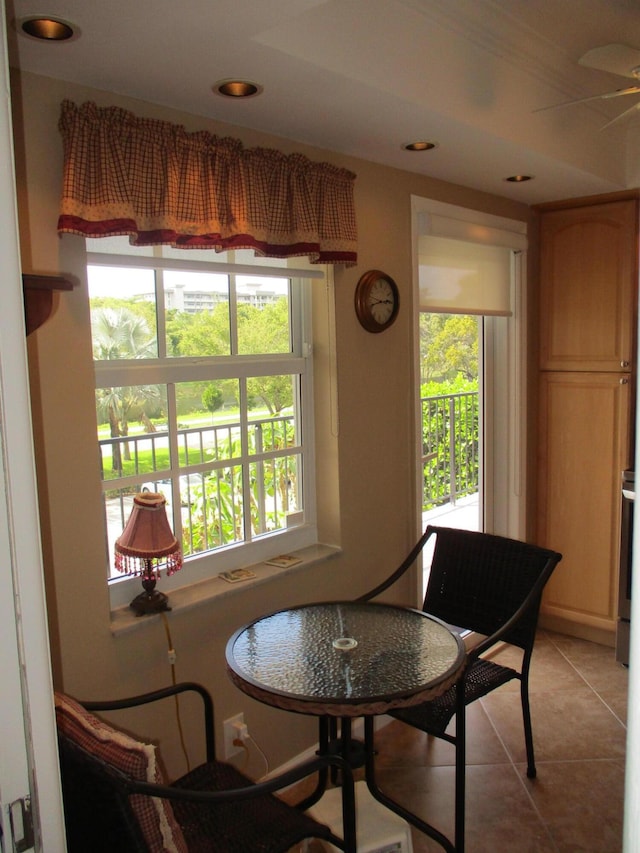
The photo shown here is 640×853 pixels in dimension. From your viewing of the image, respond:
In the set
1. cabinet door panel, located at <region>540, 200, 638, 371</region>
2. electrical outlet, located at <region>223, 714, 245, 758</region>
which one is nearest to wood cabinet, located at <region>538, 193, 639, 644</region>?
cabinet door panel, located at <region>540, 200, 638, 371</region>

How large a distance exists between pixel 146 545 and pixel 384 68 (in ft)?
4.89

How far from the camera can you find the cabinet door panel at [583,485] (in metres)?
3.53

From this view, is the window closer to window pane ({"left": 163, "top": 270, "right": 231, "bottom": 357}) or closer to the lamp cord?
window pane ({"left": 163, "top": 270, "right": 231, "bottom": 357})

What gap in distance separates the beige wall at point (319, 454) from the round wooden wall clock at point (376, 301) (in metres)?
0.04

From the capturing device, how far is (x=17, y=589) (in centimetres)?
71

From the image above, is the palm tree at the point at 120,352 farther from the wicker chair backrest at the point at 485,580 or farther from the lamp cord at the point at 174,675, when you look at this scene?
the wicker chair backrest at the point at 485,580

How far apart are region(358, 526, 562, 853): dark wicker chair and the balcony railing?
662mm

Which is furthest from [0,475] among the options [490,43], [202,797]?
[490,43]

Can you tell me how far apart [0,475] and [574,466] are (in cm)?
344

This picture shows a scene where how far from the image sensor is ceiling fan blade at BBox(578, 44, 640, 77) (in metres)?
1.97

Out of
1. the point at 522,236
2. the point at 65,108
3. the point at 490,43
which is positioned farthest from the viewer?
the point at 522,236

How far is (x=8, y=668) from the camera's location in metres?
0.70

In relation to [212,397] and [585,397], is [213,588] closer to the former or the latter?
[212,397]

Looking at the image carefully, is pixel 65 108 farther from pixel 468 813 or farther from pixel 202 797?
pixel 468 813
